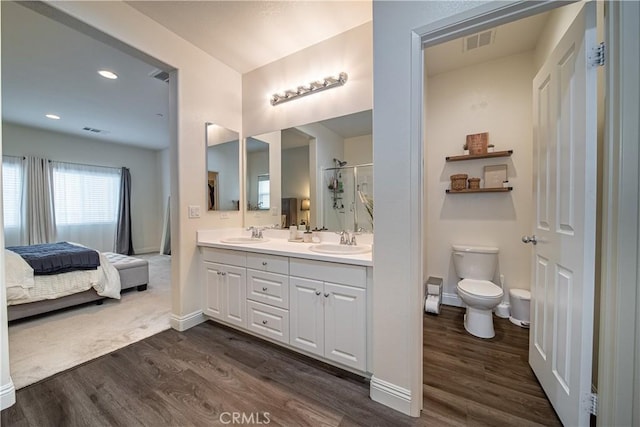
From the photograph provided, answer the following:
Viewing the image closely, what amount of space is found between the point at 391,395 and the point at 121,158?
23.4 ft

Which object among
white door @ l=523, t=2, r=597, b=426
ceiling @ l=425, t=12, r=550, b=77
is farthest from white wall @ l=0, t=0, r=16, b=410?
ceiling @ l=425, t=12, r=550, b=77

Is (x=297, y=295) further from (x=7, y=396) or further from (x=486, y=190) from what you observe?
(x=486, y=190)

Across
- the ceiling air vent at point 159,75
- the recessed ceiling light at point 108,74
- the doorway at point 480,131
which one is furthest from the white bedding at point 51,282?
the doorway at point 480,131

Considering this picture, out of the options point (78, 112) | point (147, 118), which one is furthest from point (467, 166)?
point (78, 112)

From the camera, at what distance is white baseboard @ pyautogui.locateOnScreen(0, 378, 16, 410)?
1417mm

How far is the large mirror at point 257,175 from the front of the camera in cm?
276

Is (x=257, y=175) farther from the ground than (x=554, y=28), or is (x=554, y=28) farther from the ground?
(x=554, y=28)

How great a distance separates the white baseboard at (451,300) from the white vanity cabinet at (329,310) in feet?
5.83

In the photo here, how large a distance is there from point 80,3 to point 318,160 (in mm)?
1971

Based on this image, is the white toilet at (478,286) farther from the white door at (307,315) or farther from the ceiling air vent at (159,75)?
the ceiling air vent at (159,75)

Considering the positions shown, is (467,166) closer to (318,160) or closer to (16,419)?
(318,160)

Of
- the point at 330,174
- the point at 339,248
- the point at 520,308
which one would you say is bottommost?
the point at 520,308

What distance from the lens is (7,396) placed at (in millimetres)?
1437

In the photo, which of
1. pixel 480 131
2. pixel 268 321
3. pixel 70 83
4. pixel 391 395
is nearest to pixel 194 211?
pixel 268 321
